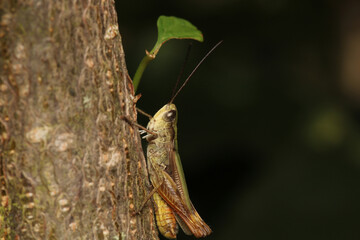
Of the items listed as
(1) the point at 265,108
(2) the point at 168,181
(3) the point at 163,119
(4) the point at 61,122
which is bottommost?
(1) the point at 265,108

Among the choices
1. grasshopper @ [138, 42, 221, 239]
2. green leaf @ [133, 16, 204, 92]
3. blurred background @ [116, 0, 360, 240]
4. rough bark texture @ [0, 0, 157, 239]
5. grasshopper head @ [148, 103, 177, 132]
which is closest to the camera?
rough bark texture @ [0, 0, 157, 239]

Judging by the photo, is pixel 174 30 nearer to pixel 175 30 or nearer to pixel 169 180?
pixel 175 30

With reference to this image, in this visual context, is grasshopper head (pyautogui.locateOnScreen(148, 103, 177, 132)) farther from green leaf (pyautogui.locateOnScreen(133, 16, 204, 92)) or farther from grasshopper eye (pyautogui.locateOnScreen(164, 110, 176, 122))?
green leaf (pyautogui.locateOnScreen(133, 16, 204, 92))

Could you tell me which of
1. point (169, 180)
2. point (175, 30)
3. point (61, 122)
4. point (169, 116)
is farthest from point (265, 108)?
point (61, 122)

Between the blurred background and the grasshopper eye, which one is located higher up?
the grasshopper eye

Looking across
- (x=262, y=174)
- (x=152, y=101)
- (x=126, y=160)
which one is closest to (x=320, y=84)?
(x=262, y=174)

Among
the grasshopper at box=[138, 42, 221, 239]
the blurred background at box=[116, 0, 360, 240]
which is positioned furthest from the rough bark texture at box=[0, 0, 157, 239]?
the blurred background at box=[116, 0, 360, 240]

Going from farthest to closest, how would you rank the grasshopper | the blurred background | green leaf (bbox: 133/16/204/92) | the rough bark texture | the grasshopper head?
the blurred background → the grasshopper head → the grasshopper → green leaf (bbox: 133/16/204/92) → the rough bark texture

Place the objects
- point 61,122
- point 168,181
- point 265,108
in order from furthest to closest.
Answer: point 265,108 → point 168,181 → point 61,122
